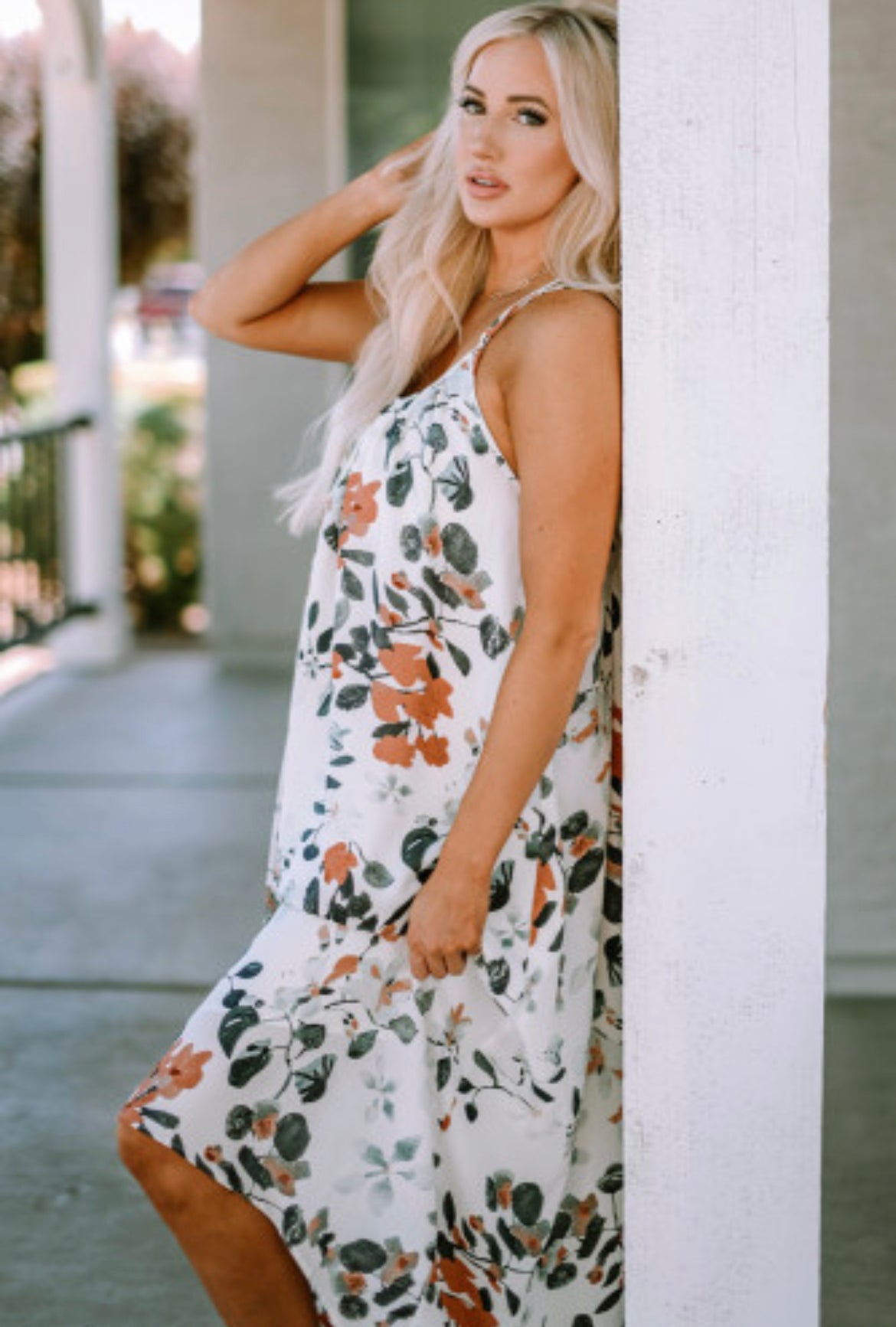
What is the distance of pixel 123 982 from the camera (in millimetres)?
4547

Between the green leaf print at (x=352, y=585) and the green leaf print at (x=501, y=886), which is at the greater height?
the green leaf print at (x=352, y=585)

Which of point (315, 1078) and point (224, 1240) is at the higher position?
point (315, 1078)

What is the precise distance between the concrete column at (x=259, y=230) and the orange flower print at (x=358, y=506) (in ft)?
17.5

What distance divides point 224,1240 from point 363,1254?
0.50 ft

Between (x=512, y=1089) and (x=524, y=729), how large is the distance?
0.41 m

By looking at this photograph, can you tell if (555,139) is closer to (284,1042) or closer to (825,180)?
(825,180)

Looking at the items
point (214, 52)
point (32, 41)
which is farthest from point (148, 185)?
point (214, 52)

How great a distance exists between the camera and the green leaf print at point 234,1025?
2.26 m

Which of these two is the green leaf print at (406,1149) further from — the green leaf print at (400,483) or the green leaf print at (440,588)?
the green leaf print at (400,483)

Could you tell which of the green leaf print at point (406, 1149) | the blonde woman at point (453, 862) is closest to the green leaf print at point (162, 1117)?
the blonde woman at point (453, 862)

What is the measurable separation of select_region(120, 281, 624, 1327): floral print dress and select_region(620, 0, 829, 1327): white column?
1.12 ft

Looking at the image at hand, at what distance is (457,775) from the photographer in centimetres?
234

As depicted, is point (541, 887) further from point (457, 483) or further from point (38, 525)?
point (38, 525)

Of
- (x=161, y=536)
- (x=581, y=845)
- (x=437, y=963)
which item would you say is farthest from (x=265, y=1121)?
(x=161, y=536)
